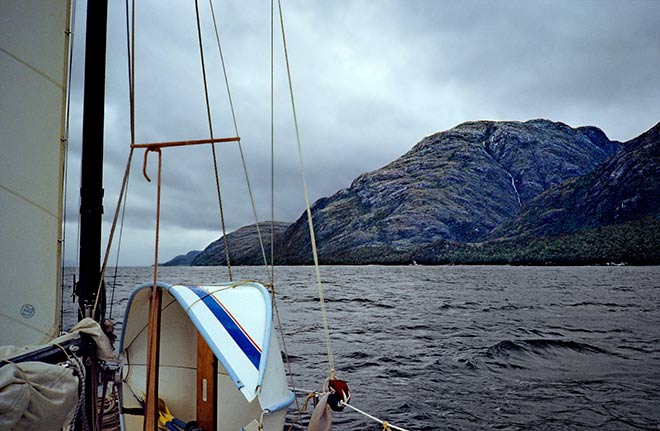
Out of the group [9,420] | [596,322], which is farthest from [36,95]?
[596,322]

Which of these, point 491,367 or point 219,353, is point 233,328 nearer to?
point 219,353

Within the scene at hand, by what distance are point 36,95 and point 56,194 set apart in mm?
1130

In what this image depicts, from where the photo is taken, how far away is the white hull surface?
4.80m

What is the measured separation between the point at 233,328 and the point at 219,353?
510mm

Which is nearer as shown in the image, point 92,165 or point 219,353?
point 219,353

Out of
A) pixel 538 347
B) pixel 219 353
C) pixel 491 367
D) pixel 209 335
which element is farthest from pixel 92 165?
pixel 538 347

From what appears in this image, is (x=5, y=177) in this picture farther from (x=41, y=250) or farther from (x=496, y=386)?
(x=496, y=386)

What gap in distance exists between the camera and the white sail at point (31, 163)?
4.85 meters

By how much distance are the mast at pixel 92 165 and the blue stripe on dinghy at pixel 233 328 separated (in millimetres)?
1369

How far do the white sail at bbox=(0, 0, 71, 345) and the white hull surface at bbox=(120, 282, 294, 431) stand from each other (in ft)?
4.39

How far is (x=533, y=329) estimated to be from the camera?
26781 millimetres

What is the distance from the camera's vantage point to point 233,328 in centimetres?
525

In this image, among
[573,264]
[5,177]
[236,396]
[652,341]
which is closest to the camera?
[5,177]

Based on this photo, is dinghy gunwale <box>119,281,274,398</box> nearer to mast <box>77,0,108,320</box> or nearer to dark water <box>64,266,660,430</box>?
mast <box>77,0,108,320</box>
